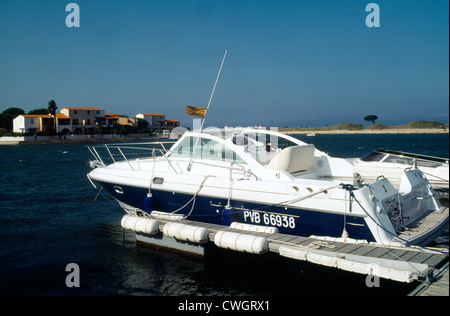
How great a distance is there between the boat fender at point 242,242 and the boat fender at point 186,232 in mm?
344

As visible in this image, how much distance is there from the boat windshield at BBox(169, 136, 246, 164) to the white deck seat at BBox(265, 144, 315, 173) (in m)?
0.84

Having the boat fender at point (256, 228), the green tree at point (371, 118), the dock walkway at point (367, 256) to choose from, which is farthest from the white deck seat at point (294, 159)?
the green tree at point (371, 118)

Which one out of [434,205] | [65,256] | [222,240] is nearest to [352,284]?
[222,240]

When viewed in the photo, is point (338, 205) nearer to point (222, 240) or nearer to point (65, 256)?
point (222, 240)

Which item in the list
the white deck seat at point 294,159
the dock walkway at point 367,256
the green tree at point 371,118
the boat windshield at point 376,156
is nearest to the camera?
the dock walkway at point 367,256

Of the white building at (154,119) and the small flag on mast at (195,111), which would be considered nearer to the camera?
the small flag on mast at (195,111)

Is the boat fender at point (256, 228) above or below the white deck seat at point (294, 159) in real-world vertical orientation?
below

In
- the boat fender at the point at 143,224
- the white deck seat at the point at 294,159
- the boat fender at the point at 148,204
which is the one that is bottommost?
the boat fender at the point at 143,224

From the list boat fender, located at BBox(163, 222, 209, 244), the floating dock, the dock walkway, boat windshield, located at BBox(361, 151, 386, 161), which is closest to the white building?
boat windshield, located at BBox(361, 151, 386, 161)

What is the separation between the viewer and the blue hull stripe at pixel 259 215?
7.63 meters

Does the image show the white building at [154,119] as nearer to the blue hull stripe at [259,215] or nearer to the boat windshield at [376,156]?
the boat windshield at [376,156]

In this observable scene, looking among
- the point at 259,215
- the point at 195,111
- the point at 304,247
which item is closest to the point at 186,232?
the point at 259,215

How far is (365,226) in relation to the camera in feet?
24.1
